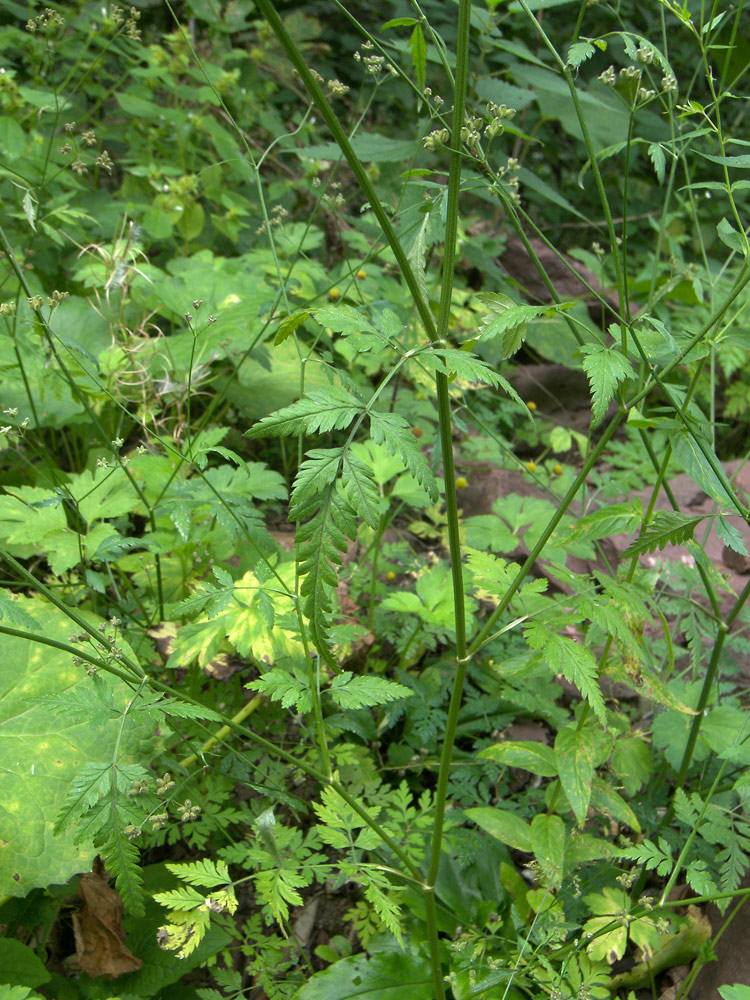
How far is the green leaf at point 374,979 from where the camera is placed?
4.86ft

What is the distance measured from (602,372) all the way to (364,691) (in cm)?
69

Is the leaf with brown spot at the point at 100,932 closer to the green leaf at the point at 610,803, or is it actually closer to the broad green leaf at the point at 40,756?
the broad green leaf at the point at 40,756

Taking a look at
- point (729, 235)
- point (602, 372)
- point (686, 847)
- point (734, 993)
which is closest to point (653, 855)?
point (686, 847)

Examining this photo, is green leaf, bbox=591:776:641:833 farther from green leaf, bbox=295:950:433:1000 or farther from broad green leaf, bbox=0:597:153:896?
broad green leaf, bbox=0:597:153:896

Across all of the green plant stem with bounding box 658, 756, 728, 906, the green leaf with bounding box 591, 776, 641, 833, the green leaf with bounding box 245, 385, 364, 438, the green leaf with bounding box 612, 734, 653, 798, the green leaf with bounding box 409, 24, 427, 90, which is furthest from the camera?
the green leaf with bounding box 612, 734, 653, 798

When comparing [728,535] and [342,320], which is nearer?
[342,320]

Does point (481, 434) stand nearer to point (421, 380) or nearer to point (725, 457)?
point (421, 380)

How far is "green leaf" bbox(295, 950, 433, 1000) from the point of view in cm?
148

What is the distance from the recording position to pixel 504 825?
1665mm

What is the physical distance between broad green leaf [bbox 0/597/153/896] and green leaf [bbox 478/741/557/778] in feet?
2.50

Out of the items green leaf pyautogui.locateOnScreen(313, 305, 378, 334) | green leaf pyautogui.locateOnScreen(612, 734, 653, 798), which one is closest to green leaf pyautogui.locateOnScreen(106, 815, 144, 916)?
green leaf pyautogui.locateOnScreen(313, 305, 378, 334)

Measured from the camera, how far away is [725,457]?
3973 millimetres

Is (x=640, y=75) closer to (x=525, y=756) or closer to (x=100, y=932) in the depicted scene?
(x=525, y=756)

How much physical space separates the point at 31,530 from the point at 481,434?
1.91 meters
